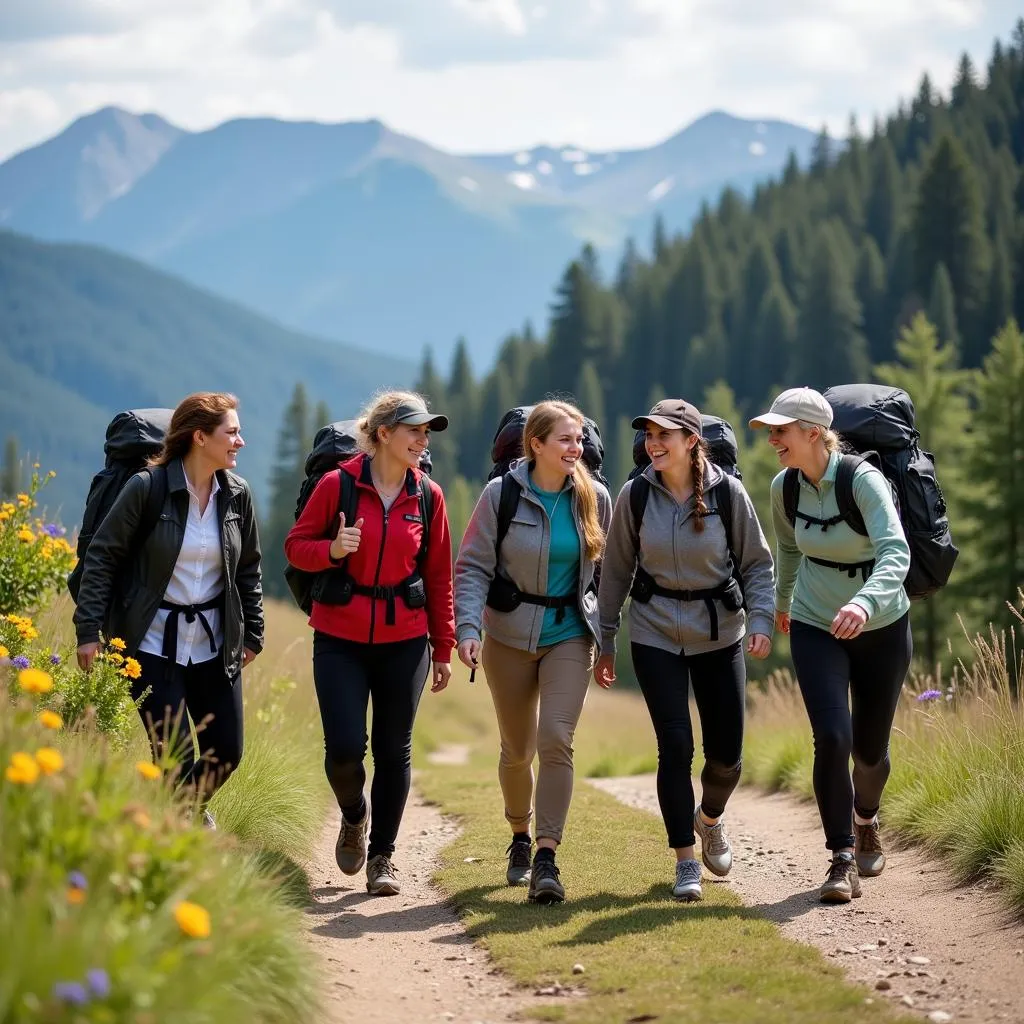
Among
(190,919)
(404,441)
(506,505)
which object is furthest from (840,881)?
(190,919)

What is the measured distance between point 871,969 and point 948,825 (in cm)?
214

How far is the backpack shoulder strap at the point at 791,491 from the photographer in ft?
23.3

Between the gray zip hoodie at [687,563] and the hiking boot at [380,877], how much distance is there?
1.73 metres

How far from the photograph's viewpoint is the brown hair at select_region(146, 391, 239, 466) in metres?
6.89

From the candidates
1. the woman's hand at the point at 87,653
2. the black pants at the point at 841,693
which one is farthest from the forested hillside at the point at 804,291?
the woman's hand at the point at 87,653

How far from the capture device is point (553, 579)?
23.2 feet

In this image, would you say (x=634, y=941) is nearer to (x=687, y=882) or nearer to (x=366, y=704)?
(x=687, y=882)

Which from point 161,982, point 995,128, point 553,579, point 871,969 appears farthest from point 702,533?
point 995,128

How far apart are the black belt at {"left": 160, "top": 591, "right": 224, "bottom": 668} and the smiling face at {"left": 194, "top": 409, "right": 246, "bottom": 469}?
0.64 metres

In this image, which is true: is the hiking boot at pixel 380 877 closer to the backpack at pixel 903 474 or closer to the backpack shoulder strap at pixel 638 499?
the backpack shoulder strap at pixel 638 499

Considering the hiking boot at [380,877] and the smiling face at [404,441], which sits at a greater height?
the smiling face at [404,441]

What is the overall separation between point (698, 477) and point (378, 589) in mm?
1614

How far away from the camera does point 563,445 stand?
275 inches

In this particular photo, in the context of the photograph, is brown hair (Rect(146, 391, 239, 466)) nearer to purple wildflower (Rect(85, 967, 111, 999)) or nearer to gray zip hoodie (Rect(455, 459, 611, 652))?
gray zip hoodie (Rect(455, 459, 611, 652))
